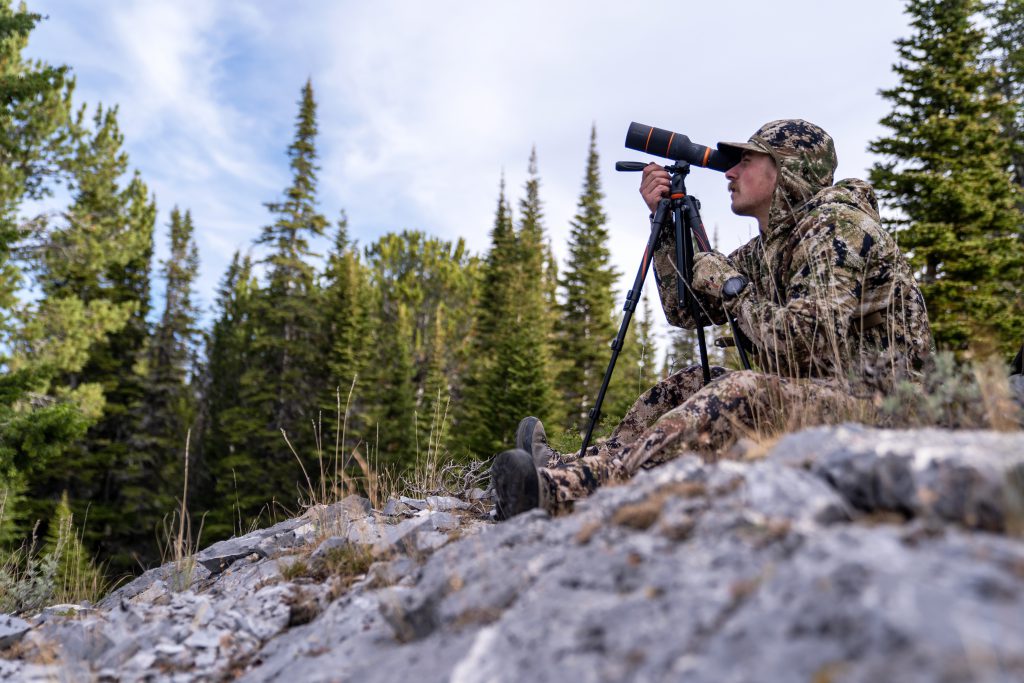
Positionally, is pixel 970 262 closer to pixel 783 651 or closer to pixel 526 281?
pixel 783 651

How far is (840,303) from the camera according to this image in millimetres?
3250

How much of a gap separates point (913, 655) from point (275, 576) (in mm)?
3144

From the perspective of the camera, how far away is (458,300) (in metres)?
36.2

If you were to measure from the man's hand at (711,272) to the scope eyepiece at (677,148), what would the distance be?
709 millimetres

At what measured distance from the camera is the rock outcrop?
1122mm

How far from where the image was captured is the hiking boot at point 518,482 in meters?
2.88

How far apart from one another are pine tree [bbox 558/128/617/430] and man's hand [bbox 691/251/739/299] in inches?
861

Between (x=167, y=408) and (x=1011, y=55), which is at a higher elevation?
(x=1011, y=55)

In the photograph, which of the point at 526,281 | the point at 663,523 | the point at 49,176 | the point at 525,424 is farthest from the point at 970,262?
the point at 49,176

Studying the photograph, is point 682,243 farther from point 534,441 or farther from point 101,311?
point 101,311

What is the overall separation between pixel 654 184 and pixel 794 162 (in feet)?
2.80

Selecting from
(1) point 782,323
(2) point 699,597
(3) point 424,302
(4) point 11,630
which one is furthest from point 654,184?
(3) point 424,302

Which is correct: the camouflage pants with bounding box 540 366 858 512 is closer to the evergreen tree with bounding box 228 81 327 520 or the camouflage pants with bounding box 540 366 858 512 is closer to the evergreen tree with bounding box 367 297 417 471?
the evergreen tree with bounding box 367 297 417 471

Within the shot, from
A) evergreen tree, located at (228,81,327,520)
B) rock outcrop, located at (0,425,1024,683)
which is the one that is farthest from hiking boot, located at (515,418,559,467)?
evergreen tree, located at (228,81,327,520)
